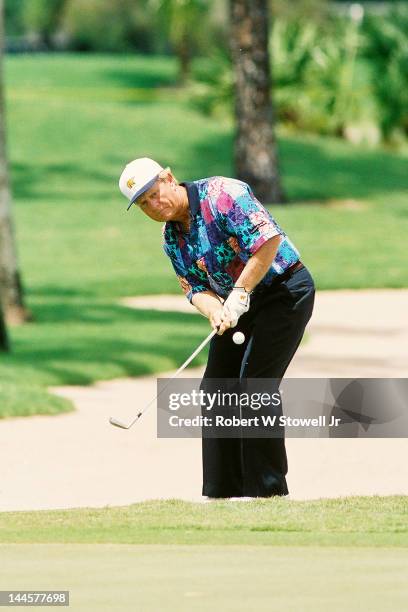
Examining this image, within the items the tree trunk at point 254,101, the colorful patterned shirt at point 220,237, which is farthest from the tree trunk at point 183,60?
the colorful patterned shirt at point 220,237

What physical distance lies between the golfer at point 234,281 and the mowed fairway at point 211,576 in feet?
4.81

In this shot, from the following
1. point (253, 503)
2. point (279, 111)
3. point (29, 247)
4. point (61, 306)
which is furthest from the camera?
point (279, 111)

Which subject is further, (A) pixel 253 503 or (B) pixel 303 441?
(B) pixel 303 441

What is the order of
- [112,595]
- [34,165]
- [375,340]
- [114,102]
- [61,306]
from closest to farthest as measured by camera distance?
[112,595]
[375,340]
[61,306]
[34,165]
[114,102]

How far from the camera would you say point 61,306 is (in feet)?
56.5

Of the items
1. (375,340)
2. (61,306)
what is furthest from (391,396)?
(61,306)

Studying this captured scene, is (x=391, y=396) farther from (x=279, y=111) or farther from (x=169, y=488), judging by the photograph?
(x=279, y=111)

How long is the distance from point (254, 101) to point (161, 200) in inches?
746

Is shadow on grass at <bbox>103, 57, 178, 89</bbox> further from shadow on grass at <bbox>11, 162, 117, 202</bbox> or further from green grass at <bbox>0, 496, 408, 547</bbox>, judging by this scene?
green grass at <bbox>0, 496, 408, 547</bbox>

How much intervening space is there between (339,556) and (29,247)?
61.6 ft

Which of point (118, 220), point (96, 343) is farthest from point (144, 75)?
point (96, 343)

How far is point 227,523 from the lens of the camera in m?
6.41

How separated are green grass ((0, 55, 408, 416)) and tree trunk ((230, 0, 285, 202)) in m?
0.83

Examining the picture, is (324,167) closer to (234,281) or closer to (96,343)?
(96,343)
